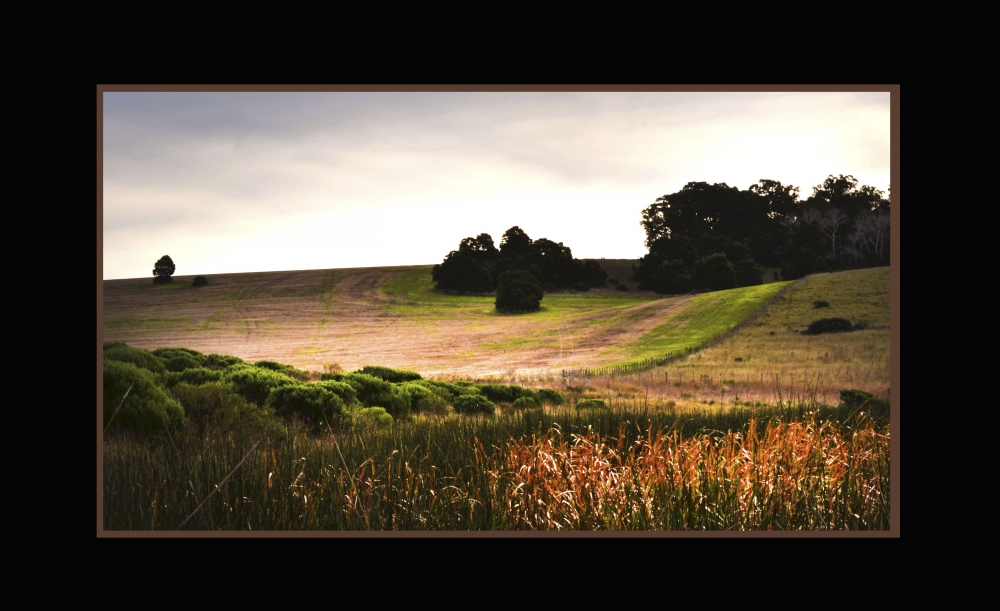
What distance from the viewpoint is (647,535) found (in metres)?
3.75

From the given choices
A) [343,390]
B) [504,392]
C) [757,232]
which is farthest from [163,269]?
[757,232]

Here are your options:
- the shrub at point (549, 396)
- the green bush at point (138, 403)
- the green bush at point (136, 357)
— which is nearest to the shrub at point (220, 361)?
the green bush at point (136, 357)

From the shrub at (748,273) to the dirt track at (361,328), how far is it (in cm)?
63

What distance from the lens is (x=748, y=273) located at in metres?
5.90

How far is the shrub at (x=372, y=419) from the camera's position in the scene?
5.90 m

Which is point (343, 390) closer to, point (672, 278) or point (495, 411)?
point (495, 411)

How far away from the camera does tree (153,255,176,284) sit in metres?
4.99

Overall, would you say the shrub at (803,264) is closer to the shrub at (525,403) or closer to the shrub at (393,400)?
the shrub at (525,403)

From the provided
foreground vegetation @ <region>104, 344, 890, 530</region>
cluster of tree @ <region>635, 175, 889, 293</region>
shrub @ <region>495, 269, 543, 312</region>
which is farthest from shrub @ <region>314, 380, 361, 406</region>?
cluster of tree @ <region>635, 175, 889, 293</region>

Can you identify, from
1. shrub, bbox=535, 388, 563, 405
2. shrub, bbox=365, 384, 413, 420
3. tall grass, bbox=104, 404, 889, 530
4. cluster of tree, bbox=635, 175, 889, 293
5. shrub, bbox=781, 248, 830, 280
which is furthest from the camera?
shrub, bbox=535, 388, 563, 405

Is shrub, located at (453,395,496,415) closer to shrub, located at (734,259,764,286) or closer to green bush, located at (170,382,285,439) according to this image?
green bush, located at (170,382,285,439)

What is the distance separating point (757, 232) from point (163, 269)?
210 inches

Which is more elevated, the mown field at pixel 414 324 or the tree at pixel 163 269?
the tree at pixel 163 269
